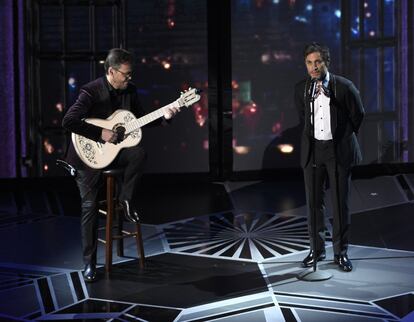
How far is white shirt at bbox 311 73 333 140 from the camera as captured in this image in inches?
201

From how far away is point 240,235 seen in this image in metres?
6.43

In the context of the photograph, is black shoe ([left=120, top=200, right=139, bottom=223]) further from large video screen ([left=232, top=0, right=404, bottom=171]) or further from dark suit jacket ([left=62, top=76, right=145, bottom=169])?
large video screen ([left=232, top=0, right=404, bottom=171])

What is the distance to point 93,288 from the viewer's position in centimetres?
505

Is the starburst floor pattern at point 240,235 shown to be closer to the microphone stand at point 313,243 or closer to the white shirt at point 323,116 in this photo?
the microphone stand at point 313,243

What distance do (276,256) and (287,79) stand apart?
3.48m

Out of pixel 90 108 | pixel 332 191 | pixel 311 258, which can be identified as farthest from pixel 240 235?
pixel 90 108

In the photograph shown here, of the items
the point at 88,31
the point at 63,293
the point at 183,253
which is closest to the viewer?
the point at 63,293

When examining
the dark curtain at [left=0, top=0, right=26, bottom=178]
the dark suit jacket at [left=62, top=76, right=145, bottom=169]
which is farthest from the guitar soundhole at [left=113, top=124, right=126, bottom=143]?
the dark curtain at [left=0, top=0, right=26, bottom=178]

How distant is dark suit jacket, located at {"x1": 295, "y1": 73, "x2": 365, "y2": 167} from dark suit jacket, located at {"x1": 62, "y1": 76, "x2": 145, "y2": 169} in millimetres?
1159

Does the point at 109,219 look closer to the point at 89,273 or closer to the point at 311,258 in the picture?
the point at 89,273

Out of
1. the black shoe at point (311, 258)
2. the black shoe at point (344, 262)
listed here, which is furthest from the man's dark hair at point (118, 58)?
the black shoe at point (344, 262)

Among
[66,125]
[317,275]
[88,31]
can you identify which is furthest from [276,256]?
[88,31]

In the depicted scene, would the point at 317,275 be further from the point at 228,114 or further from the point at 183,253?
the point at 228,114

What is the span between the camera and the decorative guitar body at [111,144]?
5125 mm
